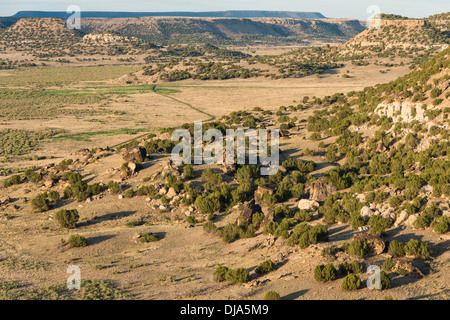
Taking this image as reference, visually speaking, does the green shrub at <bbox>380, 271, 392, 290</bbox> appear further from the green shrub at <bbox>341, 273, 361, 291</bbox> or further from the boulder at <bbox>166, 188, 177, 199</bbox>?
the boulder at <bbox>166, 188, 177, 199</bbox>

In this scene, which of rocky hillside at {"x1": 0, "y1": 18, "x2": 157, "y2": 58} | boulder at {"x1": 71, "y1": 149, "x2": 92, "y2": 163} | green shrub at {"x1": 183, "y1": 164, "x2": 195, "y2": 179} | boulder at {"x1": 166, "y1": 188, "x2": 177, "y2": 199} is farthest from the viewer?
rocky hillside at {"x1": 0, "y1": 18, "x2": 157, "y2": 58}

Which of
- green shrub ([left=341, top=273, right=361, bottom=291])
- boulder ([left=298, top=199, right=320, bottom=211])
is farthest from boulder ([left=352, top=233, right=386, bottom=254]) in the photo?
boulder ([left=298, top=199, right=320, bottom=211])

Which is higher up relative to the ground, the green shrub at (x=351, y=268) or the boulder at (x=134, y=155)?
the boulder at (x=134, y=155)

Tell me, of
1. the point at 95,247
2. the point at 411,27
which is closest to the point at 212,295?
the point at 95,247

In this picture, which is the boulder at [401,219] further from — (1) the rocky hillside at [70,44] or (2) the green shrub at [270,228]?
(1) the rocky hillside at [70,44]

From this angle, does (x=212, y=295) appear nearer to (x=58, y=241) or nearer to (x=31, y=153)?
(x=58, y=241)

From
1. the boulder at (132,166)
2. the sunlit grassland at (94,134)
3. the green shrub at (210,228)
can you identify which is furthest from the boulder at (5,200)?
the sunlit grassland at (94,134)
